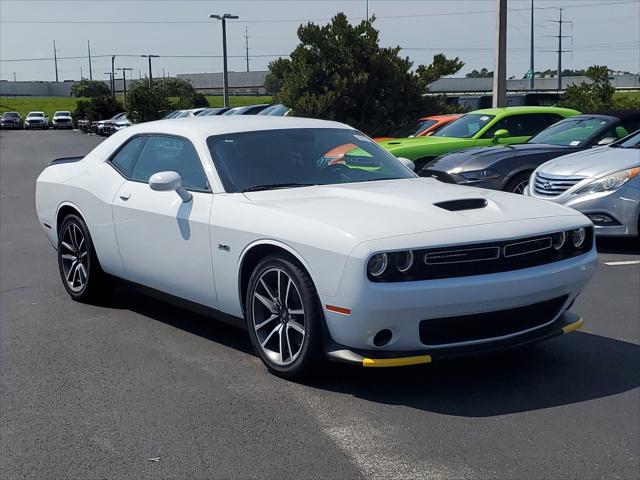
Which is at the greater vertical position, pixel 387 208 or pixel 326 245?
pixel 387 208

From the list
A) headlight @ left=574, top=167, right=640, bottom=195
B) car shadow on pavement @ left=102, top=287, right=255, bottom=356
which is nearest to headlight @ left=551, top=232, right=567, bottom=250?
car shadow on pavement @ left=102, top=287, right=255, bottom=356

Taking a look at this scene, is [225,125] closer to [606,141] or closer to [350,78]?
[606,141]

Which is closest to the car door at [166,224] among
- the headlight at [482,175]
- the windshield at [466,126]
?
the headlight at [482,175]

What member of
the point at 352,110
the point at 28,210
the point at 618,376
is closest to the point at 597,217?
the point at 618,376

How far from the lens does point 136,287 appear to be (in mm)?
6270

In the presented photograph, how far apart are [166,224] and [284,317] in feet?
4.13

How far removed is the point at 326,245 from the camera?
4477 mm

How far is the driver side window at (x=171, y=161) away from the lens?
571 centimetres

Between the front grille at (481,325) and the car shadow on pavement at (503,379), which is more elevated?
the front grille at (481,325)

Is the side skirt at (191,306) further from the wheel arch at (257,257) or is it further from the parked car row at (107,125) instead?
the parked car row at (107,125)

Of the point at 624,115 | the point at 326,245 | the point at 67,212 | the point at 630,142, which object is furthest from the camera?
the point at 624,115

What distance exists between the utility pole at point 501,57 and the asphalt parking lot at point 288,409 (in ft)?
47.9

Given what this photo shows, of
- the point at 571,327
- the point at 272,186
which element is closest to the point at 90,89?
the point at 272,186

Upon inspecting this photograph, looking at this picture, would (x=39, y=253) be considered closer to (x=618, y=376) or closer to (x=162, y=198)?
(x=162, y=198)
